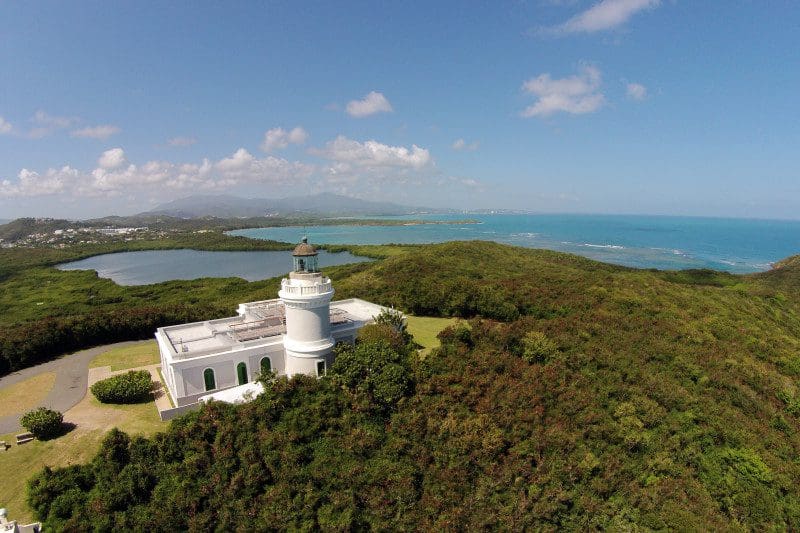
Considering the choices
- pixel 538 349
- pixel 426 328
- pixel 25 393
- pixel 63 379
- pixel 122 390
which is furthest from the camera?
pixel 426 328

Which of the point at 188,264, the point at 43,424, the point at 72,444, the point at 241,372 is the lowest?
the point at 188,264

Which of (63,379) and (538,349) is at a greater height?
(538,349)

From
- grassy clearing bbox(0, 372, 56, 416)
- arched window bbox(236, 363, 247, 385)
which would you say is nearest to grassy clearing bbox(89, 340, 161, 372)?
grassy clearing bbox(0, 372, 56, 416)

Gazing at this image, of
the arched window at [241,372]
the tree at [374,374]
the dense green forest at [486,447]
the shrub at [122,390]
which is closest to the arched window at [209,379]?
the arched window at [241,372]

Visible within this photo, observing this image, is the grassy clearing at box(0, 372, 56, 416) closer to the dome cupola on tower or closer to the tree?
the dome cupola on tower

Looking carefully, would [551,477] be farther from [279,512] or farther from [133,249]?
[133,249]

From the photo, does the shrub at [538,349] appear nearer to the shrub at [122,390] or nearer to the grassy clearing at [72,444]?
the grassy clearing at [72,444]

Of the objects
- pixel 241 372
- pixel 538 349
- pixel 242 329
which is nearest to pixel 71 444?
pixel 241 372

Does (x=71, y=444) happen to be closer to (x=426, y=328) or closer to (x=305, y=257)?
(x=305, y=257)
